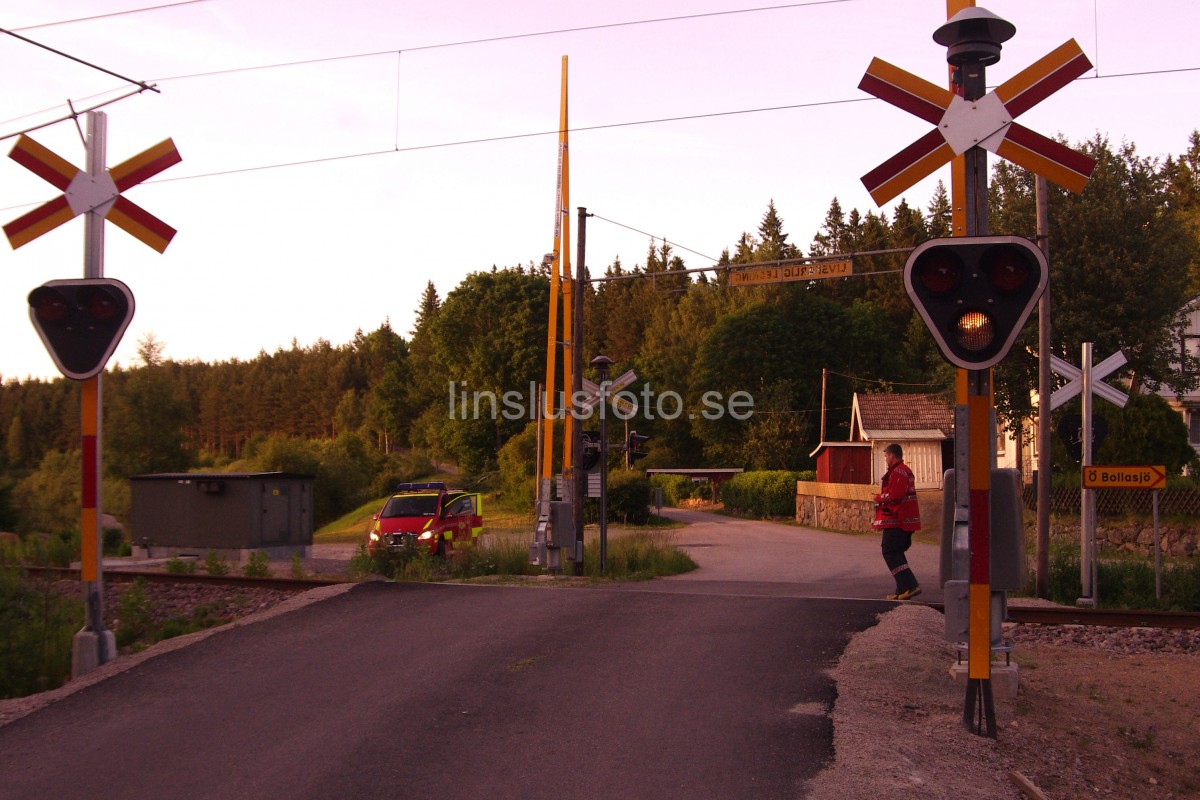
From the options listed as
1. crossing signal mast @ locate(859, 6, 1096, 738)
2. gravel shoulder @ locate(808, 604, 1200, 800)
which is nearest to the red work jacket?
gravel shoulder @ locate(808, 604, 1200, 800)

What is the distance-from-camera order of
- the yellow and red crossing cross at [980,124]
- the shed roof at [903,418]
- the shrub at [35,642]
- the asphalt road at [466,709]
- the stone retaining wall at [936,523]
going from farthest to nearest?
the shed roof at [903,418]
the stone retaining wall at [936,523]
the shrub at [35,642]
the yellow and red crossing cross at [980,124]
the asphalt road at [466,709]

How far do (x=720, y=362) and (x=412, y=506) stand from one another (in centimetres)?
4681

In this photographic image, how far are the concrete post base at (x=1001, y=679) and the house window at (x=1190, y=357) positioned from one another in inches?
1200

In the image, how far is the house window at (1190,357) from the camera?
3598 cm

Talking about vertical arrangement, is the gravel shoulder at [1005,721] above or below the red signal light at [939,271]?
below

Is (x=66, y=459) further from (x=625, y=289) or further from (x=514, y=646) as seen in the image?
(x=625, y=289)

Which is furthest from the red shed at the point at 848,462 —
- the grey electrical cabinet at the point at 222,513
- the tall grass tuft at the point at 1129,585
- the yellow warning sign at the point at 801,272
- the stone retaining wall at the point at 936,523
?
the tall grass tuft at the point at 1129,585

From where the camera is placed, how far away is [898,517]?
496 inches

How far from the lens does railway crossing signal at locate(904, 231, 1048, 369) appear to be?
249 inches

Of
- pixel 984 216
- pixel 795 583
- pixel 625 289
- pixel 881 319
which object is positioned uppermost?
pixel 625 289

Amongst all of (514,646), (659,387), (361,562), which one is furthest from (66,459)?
(514,646)

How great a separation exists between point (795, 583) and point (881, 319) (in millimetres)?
64439

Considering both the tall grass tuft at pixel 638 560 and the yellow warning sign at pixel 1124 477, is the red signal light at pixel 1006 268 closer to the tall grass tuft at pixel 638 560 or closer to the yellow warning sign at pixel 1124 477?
the yellow warning sign at pixel 1124 477

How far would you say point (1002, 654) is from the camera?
7734 millimetres
